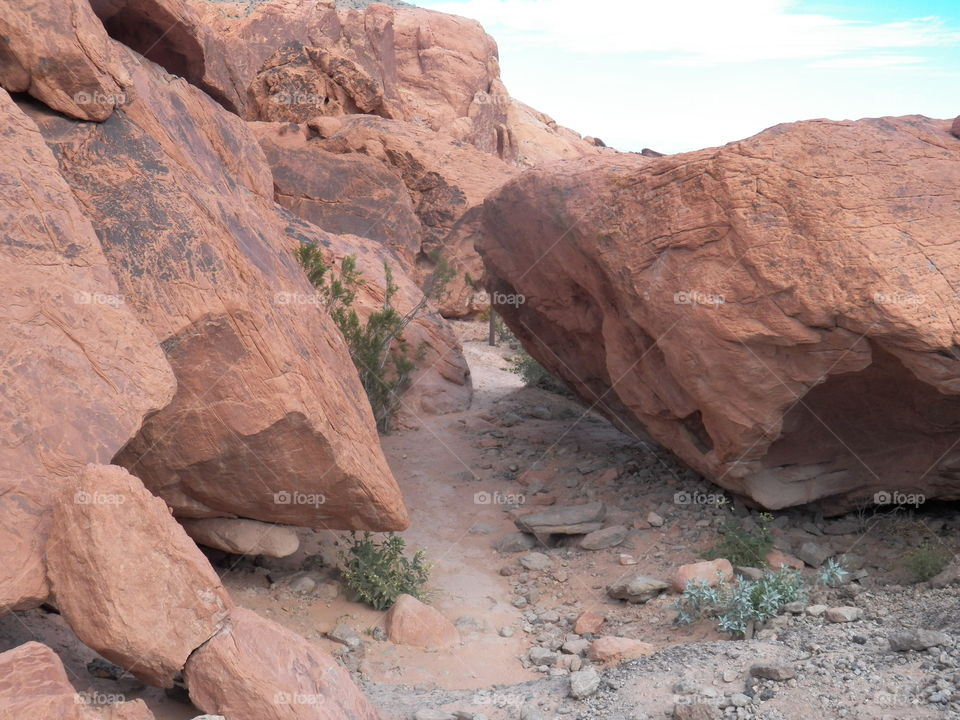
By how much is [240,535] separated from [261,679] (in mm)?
2123

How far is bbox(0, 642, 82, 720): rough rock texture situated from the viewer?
10.6 feet

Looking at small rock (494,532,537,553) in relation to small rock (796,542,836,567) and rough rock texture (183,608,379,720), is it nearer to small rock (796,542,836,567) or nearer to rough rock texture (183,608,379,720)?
small rock (796,542,836,567)

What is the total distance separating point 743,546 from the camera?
22.6 ft

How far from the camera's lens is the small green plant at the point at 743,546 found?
22.4 feet

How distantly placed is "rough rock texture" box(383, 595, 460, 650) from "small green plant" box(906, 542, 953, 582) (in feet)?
10.9

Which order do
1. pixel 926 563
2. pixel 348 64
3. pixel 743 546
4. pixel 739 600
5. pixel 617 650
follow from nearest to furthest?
pixel 617 650
pixel 739 600
pixel 926 563
pixel 743 546
pixel 348 64

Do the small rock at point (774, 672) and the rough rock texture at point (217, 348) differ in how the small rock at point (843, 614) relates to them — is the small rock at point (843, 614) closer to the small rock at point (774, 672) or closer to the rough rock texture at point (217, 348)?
the small rock at point (774, 672)

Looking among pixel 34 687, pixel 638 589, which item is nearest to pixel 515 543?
pixel 638 589

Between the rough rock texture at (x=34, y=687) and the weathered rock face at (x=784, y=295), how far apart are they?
4892 mm

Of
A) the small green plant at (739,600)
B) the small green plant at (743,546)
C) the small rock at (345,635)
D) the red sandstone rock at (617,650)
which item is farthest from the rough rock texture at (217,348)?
the small green plant at (743,546)

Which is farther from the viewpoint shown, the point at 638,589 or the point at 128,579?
the point at 638,589

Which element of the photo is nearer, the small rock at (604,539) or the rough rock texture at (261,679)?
the rough rock texture at (261,679)

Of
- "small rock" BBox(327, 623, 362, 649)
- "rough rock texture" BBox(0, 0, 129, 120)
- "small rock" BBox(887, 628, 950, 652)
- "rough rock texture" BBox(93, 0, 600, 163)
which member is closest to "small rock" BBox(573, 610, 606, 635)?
"small rock" BBox(327, 623, 362, 649)

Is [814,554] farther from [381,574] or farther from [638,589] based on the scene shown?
[381,574]
